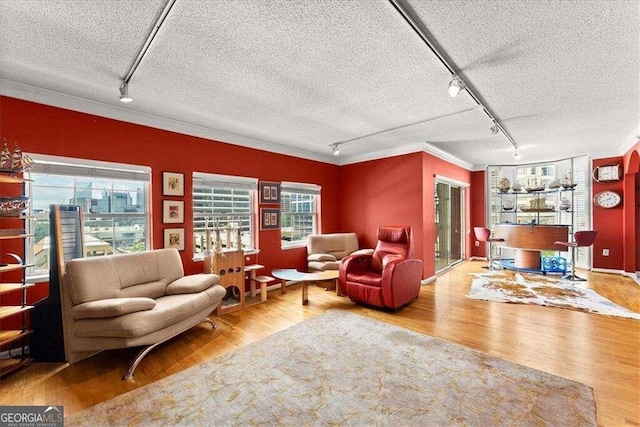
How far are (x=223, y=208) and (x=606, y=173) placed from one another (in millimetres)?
7472

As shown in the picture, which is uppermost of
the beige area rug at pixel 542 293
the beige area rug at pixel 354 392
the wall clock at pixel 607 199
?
the wall clock at pixel 607 199

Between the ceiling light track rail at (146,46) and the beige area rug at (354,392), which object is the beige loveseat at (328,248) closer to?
the beige area rug at (354,392)

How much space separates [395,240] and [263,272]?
227cm

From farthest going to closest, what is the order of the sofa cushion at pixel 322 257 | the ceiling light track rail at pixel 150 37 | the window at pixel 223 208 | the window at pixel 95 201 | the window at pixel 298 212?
1. the window at pixel 298 212
2. the sofa cushion at pixel 322 257
3. the window at pixel 223 208
4. the window at pixel 95 201
5. the ceiling light track rail at pixel 150 37

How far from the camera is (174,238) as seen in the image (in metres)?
3.71

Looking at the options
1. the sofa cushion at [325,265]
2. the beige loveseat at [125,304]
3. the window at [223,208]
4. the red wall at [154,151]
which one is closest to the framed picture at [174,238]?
the red wall at [154,151]

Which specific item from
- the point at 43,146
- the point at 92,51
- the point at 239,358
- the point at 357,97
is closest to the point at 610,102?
the point at 357,97

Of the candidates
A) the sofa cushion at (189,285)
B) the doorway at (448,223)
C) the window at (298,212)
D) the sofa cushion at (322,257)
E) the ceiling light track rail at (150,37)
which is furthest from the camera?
the doorway at (448,223)

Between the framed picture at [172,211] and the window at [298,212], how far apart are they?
175cm

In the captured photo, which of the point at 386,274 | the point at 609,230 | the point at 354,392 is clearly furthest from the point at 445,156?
the point at 354,392

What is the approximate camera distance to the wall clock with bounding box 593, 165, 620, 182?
17.7 ft

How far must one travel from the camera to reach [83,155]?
302cm

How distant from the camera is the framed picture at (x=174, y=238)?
365 centimetres

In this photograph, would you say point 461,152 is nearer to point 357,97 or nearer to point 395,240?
point 395,240
